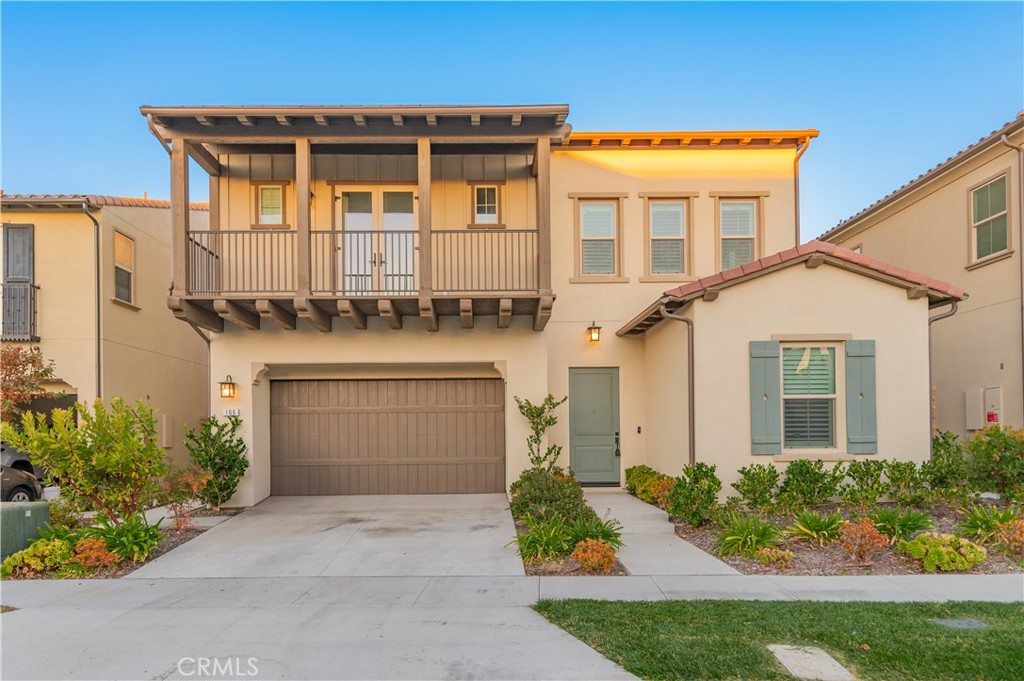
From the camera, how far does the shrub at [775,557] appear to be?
21.0 ft

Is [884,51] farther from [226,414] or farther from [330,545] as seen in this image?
[226,414]

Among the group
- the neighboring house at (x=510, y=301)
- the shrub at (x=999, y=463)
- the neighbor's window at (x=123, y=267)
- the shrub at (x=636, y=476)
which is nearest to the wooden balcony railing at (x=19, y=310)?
the neighbor's window at (x=123, y=267)

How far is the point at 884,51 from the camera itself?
37.2 feet

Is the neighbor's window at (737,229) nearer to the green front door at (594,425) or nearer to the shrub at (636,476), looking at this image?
the green front door at (594,425)

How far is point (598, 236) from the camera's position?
37.7 ft

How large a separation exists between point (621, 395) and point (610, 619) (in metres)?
6.72

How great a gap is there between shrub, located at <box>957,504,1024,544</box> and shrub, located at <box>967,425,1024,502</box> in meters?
0.62

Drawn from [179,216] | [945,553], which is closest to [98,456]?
[179,216]

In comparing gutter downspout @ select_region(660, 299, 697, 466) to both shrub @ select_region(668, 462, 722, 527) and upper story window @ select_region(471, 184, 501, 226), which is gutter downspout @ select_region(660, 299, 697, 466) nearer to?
shrub @ select_region(668, 462, 722, 527)

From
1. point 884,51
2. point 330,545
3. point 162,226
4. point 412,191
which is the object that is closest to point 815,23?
point 884,51

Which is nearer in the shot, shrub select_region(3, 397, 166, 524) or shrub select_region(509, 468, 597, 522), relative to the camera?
shrub select_region(3, 397, 166, 524)

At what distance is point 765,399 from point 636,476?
3003 mm

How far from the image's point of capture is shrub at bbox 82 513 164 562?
6828mm

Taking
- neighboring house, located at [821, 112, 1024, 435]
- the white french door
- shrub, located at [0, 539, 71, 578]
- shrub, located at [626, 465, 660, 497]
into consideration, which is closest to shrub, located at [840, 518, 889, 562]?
neighboring house, located at [821, 112, 1024, 435]
